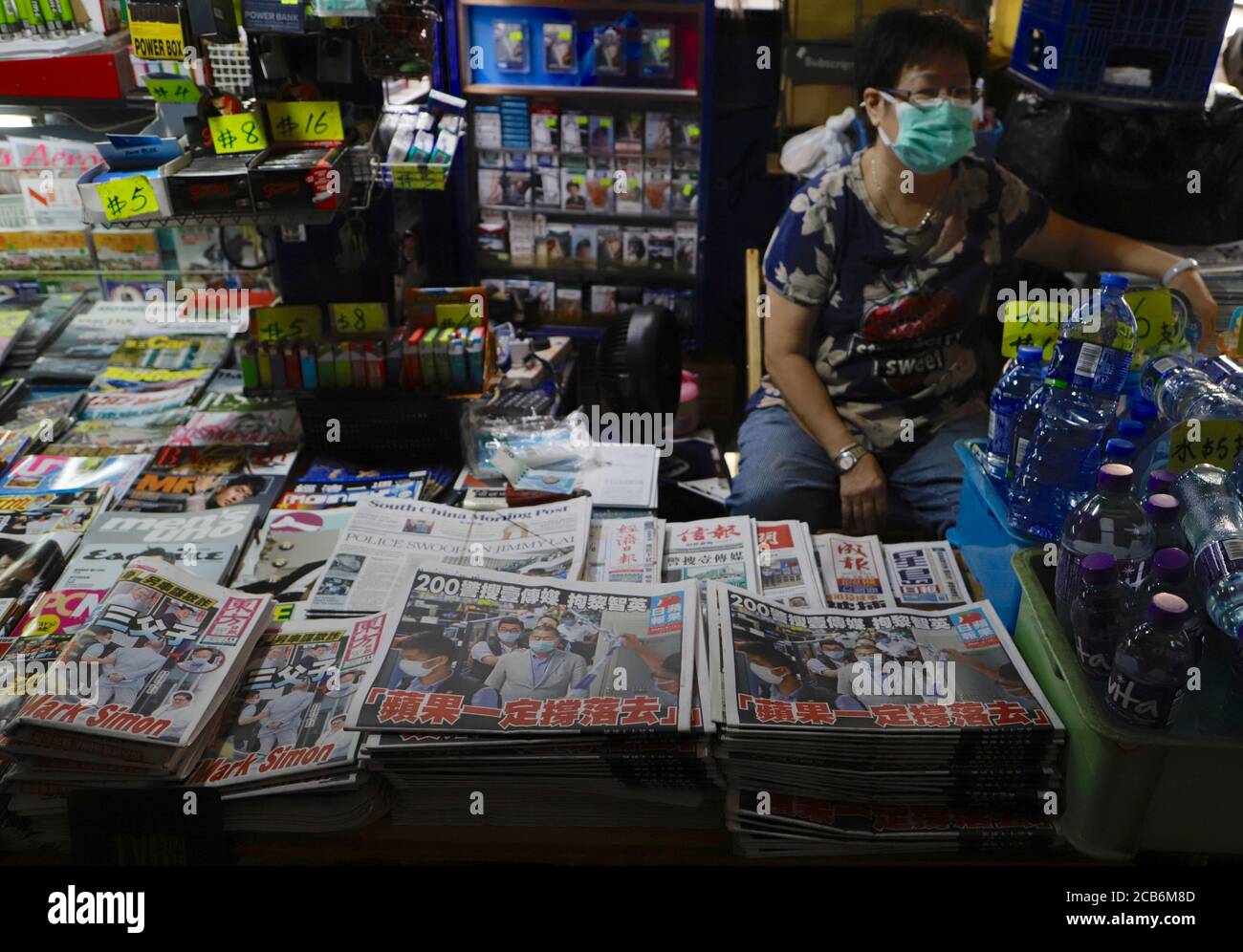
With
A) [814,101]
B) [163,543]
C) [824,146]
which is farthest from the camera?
[814,101]

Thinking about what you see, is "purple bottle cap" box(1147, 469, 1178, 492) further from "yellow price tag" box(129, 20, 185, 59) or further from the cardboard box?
the cardboard box

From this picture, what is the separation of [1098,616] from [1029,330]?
0.80 m

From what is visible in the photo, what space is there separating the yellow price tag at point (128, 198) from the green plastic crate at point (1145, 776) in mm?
2103

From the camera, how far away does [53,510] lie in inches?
92.1

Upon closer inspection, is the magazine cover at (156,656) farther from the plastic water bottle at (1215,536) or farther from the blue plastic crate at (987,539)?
the plastic water bottle at (1215,536)

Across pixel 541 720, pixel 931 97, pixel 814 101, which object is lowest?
pixel 541 720

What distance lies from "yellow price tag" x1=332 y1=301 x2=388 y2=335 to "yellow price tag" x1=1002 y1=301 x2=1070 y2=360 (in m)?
1.59

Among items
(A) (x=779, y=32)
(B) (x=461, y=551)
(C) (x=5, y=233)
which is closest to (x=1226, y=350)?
(B) (x=461, y=551)

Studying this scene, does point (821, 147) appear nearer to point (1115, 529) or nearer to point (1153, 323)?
point (1153, 323)

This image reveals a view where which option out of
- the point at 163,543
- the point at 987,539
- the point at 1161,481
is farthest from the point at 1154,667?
the point at 163,543

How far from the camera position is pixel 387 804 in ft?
4.72

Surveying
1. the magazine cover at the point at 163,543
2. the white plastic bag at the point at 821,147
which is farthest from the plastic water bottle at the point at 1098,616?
the white plastic bag at the point at 821,147

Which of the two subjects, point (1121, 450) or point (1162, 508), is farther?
point (1121, 450)
